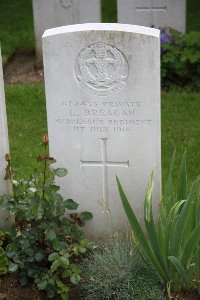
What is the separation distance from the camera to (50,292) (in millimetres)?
4059

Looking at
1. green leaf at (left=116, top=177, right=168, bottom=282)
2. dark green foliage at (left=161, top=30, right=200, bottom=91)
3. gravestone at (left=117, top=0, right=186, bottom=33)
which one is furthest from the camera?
gravestone at (left=117, top=0, right=186, bottom=33)

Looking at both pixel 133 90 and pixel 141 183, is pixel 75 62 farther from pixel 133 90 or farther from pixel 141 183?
pixel 141 183

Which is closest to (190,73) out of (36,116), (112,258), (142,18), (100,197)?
(142,18)

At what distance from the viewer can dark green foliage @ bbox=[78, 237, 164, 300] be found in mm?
3982

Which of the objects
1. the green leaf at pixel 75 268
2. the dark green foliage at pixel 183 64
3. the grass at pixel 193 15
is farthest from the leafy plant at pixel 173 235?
the grass at pixel 193 15

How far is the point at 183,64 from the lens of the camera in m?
7.99

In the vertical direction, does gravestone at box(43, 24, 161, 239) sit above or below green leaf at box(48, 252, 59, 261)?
above

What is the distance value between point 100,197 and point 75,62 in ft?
3.06

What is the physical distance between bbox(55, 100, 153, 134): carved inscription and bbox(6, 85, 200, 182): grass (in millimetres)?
1673

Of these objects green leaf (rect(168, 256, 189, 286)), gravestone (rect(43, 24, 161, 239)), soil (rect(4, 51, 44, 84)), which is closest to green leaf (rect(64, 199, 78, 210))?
gravestone (rect(43, 24, 161, 239))

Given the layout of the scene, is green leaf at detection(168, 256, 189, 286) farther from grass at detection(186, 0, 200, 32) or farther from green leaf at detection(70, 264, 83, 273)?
grass at detection(186, 0, 200, 32)

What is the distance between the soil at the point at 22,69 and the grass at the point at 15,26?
0.12 m

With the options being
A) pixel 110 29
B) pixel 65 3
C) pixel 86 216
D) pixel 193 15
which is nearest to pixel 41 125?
pixel 65 3

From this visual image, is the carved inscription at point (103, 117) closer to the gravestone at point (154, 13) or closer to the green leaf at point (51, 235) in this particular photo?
the green leaf at point (51, 235)
